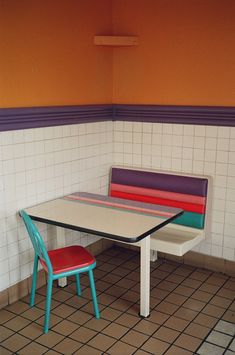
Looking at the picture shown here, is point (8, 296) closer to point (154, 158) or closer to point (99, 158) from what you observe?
point (99, 158)

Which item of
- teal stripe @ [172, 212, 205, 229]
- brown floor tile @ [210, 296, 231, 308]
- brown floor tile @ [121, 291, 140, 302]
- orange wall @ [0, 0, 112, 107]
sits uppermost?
orange wall @ [0, 0, 112, 107]

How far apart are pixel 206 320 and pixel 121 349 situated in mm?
773

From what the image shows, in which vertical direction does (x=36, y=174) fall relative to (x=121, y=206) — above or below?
above

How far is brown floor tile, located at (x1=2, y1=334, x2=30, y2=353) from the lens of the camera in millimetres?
3106

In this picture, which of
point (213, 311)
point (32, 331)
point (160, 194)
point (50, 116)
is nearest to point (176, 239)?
point (160, 194)

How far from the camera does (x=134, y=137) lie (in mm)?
4637

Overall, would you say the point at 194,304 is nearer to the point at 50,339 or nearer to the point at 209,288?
the point at 209,288

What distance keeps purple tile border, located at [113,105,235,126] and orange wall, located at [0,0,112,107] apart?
0.27 m

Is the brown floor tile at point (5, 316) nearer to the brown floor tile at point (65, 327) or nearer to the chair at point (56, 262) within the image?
the chair at point (56, 262)

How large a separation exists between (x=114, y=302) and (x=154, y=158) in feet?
5.10

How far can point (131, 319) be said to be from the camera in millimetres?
3477

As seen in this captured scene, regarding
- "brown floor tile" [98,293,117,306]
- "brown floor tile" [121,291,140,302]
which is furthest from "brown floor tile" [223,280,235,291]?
"brown floor tile" [98,293,117,306]

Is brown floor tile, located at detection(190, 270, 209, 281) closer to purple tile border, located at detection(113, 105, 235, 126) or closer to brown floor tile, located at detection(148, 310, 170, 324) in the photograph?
brown floor tile, located at detection(148, 310, 170, 324)

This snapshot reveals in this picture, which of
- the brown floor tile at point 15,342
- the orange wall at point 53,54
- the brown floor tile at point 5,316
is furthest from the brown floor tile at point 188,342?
the orange wall at point 53,54
